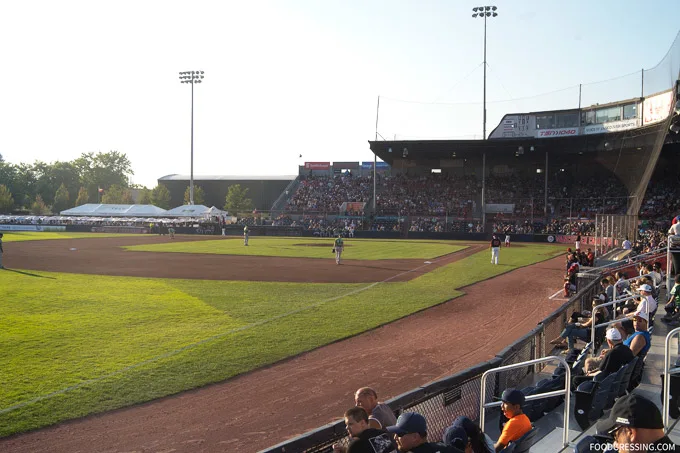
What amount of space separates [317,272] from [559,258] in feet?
58.8

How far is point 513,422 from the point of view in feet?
17.9

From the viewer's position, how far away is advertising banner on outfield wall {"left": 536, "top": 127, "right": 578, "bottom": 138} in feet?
180

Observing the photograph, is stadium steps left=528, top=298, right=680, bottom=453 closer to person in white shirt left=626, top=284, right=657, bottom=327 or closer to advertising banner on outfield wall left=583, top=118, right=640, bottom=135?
person in white shirt left=626, top=284, right=657, bottom=327

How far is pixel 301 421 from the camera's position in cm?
795

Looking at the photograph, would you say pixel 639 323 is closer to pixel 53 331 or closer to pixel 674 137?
pixel 53 331

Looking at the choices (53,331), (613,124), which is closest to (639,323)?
(53,331)

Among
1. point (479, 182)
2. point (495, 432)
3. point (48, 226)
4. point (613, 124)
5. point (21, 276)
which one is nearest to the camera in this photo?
point (495, 432)

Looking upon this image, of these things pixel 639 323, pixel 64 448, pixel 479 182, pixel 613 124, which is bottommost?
pixel 64 448

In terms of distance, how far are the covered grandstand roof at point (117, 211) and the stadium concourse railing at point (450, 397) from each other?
67.7 meters

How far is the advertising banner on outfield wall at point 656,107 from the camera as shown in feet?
131

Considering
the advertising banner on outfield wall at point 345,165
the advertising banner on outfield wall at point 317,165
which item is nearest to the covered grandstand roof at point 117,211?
the advertising banner on outfield wall at point 317,165

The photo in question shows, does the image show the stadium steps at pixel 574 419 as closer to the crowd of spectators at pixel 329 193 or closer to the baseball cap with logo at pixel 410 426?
the baseball cap with logo at pixel 410 426

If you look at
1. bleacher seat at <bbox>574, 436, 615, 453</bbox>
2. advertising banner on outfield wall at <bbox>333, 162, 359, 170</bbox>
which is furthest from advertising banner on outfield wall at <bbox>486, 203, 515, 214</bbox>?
bleacher seat at <bbox>574, 436, 615, 453</bbox>

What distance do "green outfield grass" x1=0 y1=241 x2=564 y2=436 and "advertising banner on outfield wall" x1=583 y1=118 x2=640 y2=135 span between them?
112ft
